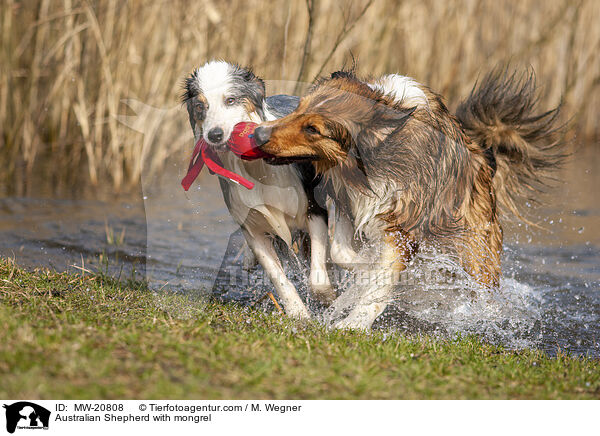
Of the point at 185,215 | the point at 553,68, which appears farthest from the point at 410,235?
the point at 553,68

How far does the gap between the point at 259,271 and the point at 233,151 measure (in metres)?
1.55

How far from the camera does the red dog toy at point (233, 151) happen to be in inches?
140

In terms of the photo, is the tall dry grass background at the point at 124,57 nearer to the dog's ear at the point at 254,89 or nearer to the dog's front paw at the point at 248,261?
the dog's front paw at the point at 248,261

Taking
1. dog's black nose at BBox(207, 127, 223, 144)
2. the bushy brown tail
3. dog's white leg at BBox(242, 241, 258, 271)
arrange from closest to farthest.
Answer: dog's black nose at BBox(207, 127, 223, 144), the bushy brown tail, dog's white leg at BBox(242, 241, 258, 271)

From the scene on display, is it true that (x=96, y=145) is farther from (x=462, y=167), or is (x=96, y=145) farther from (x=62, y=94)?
(x=462, y=167)

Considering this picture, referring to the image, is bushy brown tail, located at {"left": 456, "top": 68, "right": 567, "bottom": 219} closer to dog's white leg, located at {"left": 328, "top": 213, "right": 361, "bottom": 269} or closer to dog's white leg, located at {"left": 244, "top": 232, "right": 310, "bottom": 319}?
dog's white leg, located at {"left": 328, "top": 213, "right": 361, "bottom": 269}

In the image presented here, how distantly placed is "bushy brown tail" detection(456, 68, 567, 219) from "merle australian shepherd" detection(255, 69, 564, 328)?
0.62 ft

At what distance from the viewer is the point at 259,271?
501cm

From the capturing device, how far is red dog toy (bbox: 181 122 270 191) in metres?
3.56

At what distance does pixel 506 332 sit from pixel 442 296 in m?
0.43

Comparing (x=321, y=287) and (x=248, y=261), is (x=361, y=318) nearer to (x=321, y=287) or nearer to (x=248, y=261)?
(x=321, y=287)
